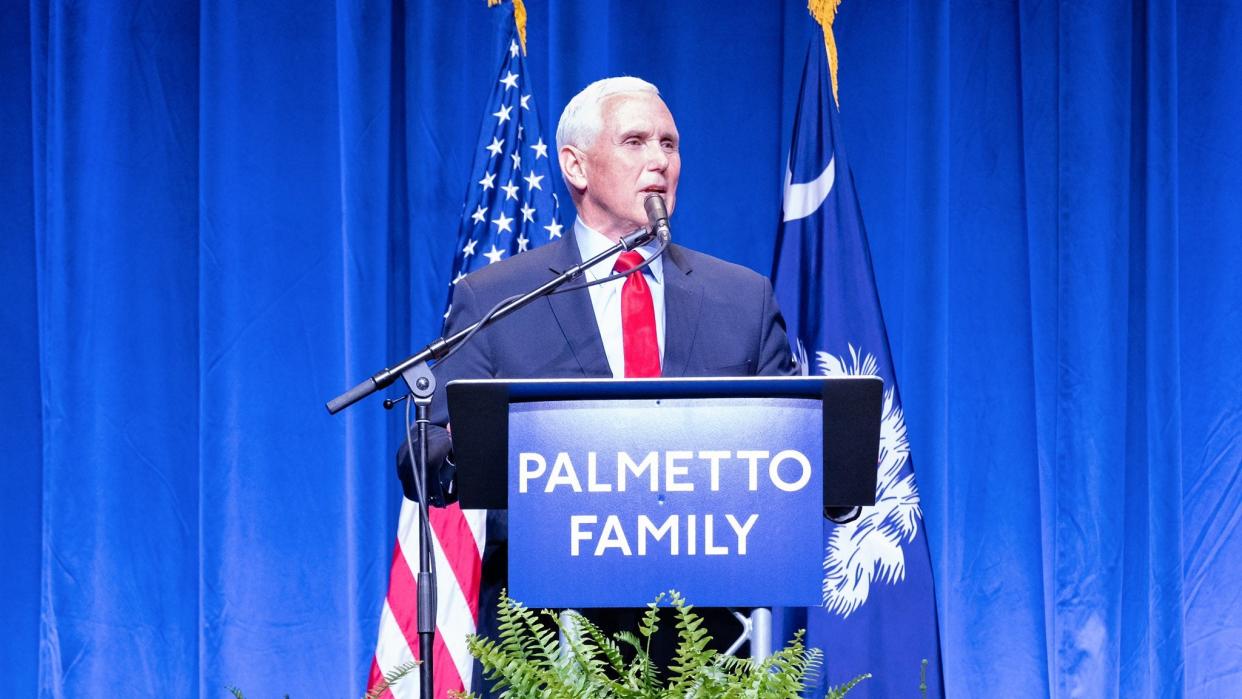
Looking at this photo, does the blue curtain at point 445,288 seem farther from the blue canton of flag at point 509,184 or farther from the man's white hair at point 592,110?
the man's white hair at point 592,110

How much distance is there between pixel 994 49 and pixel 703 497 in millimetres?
2620

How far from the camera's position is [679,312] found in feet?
8.17

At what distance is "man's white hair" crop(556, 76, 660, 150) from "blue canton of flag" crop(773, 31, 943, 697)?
2.97 ft

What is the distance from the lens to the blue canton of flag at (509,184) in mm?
3434

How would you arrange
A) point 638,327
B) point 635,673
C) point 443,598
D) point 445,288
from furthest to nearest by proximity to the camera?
1. point 445,288
2. point 443,598
3. point 638,327
4. point 635,673

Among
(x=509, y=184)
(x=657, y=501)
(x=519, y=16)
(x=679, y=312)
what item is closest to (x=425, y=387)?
(x=657, y=501)

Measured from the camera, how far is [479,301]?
8.36 ft

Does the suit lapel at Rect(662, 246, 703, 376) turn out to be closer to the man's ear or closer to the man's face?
the man's face

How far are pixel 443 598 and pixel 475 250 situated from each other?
836 millimetres

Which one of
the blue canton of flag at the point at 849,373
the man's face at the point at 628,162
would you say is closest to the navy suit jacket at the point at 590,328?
the man's face at the point at 628,162

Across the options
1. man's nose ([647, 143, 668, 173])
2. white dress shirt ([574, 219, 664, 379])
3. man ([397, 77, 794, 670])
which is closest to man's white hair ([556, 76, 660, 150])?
man ([397, 77, 794, 670])

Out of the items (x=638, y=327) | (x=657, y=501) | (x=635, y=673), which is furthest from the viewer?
(x=638, y=327)

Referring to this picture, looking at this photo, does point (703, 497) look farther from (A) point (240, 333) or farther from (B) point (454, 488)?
(A) point (240, 333)

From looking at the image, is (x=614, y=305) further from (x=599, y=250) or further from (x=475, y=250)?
(x=475, y=250)
